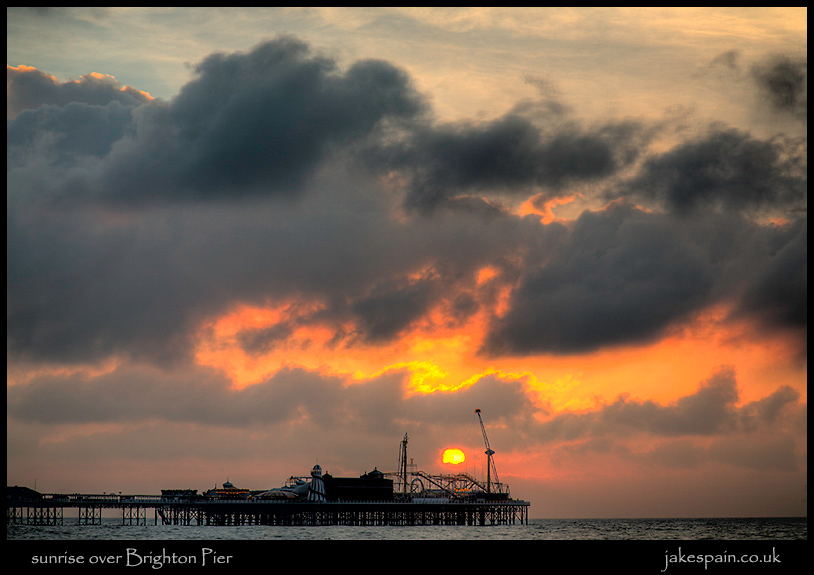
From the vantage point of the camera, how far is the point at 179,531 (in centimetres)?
18775

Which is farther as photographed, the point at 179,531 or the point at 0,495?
the point at 179,531

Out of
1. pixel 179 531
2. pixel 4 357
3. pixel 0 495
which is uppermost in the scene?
pixel 4 357
